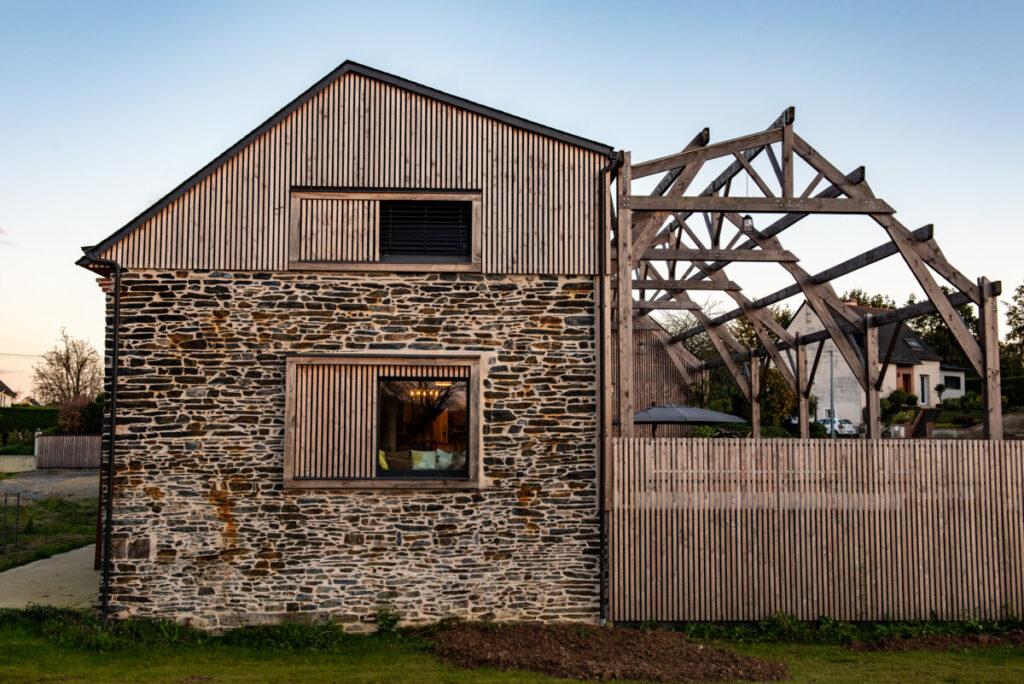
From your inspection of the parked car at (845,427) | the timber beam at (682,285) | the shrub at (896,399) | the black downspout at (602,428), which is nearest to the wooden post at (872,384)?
the timber beam at (682,285)

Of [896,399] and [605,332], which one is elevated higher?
[605,332]

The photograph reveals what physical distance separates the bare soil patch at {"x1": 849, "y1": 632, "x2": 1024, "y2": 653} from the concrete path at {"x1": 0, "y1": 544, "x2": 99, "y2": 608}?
33.0 ft

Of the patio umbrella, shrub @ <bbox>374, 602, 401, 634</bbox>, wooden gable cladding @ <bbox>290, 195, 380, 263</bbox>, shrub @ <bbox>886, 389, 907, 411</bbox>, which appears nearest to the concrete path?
shrub @ <bbox>374, 602, 401, 634</bbox>

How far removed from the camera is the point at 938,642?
10375 mm

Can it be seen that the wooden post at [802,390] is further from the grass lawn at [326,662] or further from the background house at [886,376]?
the background house at [886,376]

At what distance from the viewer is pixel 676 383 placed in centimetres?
2514

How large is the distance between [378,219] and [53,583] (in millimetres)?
7495

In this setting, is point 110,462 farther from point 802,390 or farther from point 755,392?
point 755,392

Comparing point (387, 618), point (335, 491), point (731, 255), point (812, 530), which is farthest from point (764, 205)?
point (387, 618)

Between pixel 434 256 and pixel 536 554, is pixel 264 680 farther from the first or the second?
pixel 434 256

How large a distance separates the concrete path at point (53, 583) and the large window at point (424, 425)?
15.1ft

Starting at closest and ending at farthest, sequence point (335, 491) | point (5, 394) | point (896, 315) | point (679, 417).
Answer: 1. point (335, 491)
2. point (896, 315)
3. point (679, 417)
4. point (5, 394)

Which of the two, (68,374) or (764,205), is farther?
(68,374)

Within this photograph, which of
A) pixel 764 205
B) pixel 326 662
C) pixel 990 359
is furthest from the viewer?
pixel 764 205
